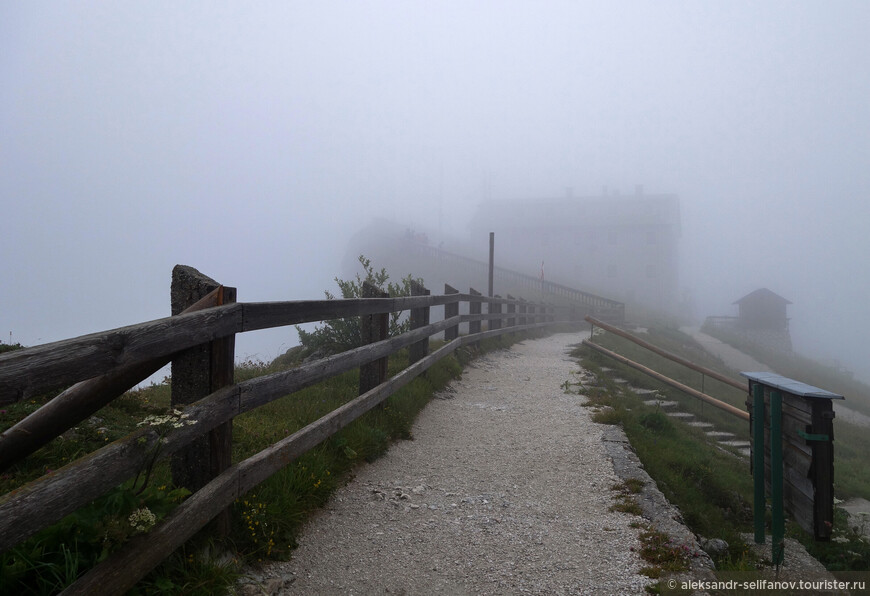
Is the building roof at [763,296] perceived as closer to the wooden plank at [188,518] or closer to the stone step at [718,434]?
the stone step at [718,434]

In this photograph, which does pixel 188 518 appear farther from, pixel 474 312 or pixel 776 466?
pixel 474 312

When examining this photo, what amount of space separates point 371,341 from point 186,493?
2.97 meters

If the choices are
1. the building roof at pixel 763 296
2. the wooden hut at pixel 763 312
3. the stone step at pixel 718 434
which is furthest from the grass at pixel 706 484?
the building roof at pixel 763 296

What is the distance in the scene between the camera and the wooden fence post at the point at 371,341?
5.11 metres

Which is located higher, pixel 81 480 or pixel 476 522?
pixel 81 480

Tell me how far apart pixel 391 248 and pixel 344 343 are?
51.0 metres

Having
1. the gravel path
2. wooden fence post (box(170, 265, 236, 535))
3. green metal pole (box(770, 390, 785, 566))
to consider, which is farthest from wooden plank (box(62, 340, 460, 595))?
green metal pole (box(770, 390, 785, 566))

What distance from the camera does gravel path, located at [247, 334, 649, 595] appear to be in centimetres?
290

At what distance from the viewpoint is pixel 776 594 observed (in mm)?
2938

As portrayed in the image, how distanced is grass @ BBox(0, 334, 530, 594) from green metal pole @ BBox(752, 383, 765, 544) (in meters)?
2.97

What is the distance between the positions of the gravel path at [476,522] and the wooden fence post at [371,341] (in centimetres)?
64

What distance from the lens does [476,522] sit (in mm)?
3672

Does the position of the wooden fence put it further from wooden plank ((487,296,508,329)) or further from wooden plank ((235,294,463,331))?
wooden plank ((487,296,508,329))

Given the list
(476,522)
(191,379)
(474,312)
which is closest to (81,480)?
(191,379)
